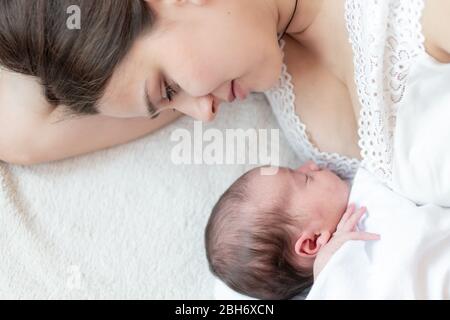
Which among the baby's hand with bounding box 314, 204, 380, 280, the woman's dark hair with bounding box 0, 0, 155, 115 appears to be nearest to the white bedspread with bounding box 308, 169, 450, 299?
the baby's hand with bounding box 314, 204, 380, 280

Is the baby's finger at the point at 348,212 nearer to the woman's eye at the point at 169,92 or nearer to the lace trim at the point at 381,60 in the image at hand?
the lace trim at the point at 381,60

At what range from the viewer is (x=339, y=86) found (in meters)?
1.11

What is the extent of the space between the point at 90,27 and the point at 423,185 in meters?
0.56

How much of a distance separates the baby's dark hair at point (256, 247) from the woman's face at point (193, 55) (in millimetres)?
193

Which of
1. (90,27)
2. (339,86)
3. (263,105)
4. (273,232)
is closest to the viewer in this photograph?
(90,27)

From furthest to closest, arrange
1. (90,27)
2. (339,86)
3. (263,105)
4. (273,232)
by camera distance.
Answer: (263,105) < (339,86) < (273,232) < (90,27)

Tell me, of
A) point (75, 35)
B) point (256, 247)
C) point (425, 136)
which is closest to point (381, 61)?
point (425, 136)

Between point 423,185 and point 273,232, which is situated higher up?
point 423,185

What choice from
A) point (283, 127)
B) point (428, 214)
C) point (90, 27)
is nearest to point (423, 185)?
point (428, 214)

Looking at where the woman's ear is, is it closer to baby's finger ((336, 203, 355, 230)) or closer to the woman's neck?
baby's finger ((336, 203, 355, 230))

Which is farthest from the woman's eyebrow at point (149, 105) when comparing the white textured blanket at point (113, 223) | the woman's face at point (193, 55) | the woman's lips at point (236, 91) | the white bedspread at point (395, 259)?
the white bedspread at point (395, 259)

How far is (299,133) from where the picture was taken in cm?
114

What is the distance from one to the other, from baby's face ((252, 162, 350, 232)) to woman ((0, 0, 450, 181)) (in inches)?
3.2
